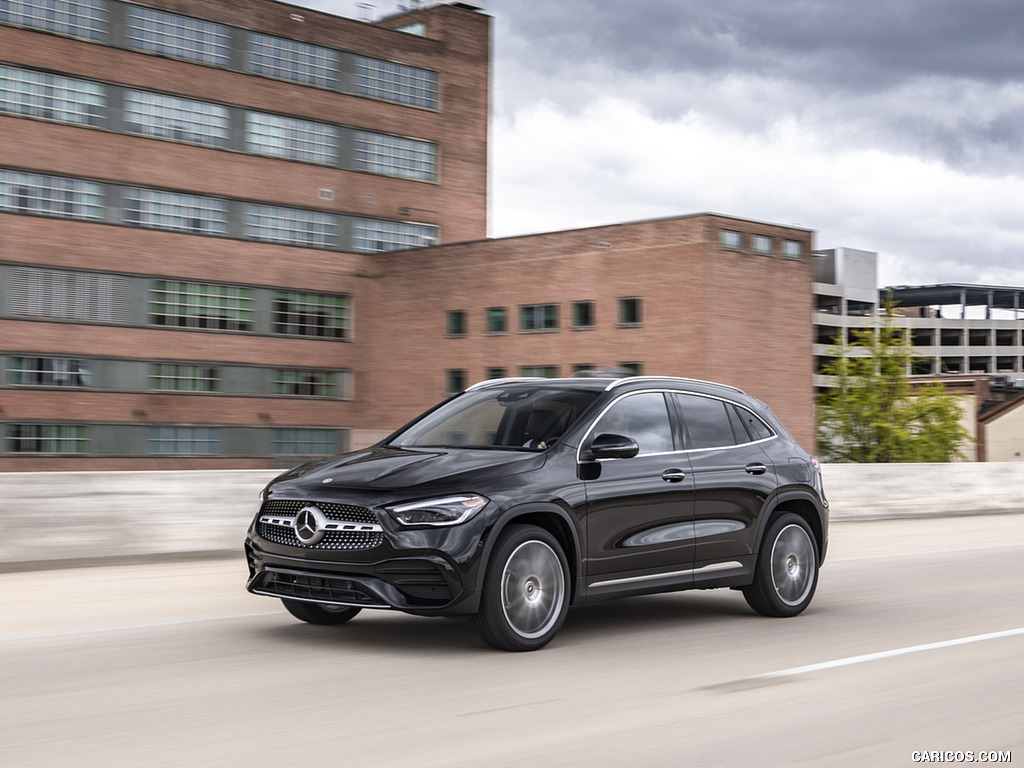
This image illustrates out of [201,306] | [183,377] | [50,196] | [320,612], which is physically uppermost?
[50,196]

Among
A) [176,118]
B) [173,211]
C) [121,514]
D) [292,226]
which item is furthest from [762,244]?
[121,514]

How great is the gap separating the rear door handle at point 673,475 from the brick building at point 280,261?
143 ft

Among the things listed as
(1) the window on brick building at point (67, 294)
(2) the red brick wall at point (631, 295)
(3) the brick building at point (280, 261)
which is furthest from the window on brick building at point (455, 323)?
(1) the window on brick building at point (67, 294)

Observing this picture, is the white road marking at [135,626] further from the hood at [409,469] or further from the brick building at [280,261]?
the brick building at [280,261]

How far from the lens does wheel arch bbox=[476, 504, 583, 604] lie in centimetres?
768

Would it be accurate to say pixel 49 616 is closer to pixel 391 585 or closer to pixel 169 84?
pixel 391 585

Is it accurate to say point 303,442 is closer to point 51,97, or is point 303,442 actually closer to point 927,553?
point 51,97

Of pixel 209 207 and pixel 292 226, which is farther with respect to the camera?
pixel 292 226

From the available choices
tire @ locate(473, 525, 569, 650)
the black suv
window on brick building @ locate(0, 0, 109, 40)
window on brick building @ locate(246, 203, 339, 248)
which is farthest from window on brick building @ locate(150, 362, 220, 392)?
tire @ locate(473, 525, 569, 650)

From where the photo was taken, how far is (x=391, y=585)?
751 centimetres

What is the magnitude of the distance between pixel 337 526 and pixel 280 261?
5429cm

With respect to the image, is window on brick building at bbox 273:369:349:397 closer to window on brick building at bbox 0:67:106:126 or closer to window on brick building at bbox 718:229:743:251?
window on brick building at bbox 0:67:106:126

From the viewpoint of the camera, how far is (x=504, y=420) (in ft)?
28.7

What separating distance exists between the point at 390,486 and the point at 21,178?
5053 cm
